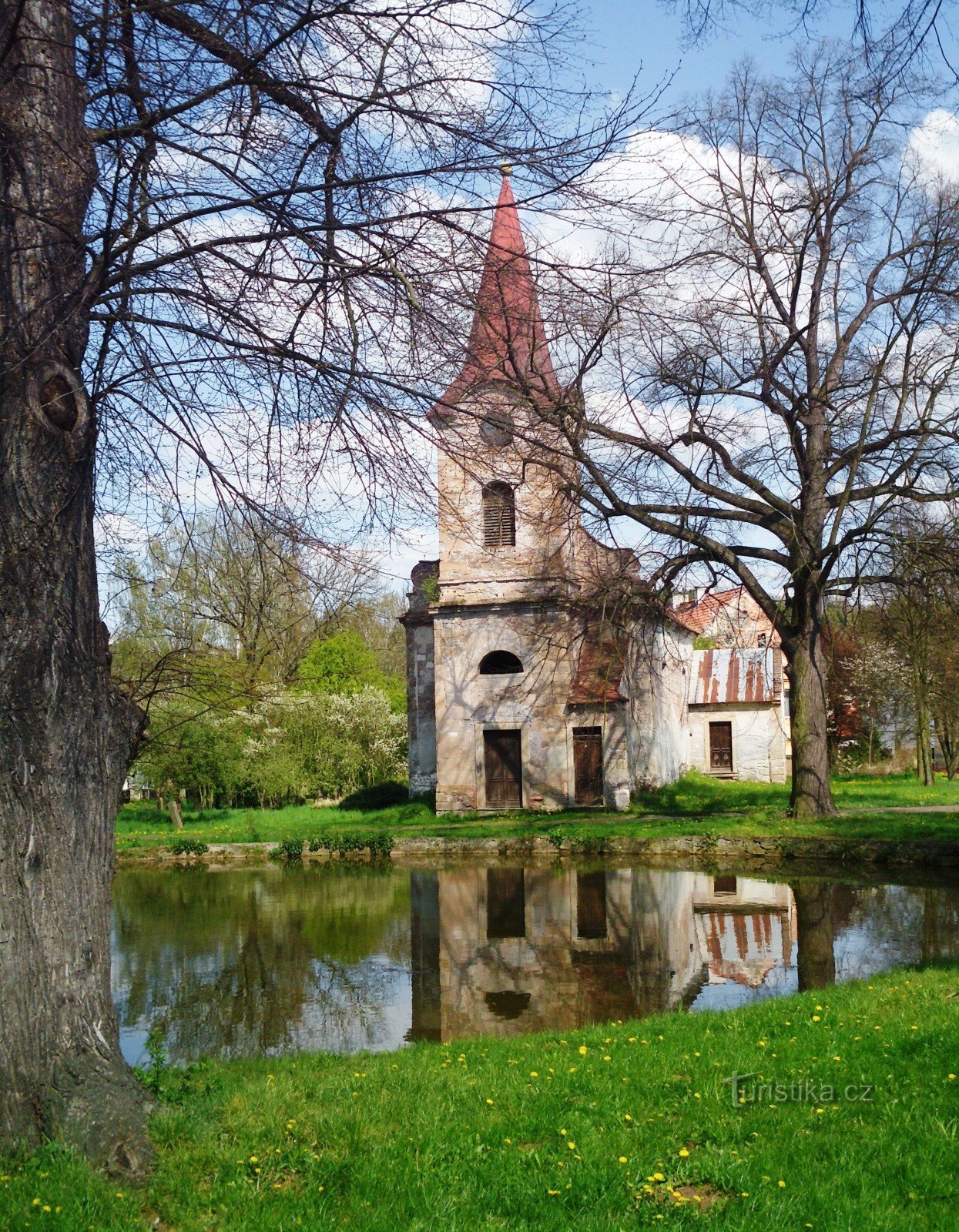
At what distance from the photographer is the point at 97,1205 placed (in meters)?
4.17

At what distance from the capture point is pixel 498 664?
103 ft

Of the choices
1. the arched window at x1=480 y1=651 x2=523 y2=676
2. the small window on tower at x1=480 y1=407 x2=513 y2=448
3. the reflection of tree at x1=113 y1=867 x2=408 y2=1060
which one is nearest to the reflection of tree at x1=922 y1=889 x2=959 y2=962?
the reflection of tree at x1=113 y1=867 x2=408 y2=1060

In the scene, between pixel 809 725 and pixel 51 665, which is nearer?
pixel 51 665

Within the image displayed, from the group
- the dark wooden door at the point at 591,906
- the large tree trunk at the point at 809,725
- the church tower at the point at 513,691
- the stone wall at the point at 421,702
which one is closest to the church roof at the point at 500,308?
the dark wooden door at the point at 591,906

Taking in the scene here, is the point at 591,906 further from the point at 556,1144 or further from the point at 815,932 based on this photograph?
the point at 556,1144

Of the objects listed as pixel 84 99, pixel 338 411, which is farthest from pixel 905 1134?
pixel 84 99

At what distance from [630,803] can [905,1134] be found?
1007 inches

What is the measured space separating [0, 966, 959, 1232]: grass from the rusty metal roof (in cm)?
3505

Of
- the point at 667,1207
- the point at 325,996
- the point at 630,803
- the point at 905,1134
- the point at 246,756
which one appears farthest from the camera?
the point at 246,756

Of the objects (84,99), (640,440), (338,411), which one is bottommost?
(338,411)

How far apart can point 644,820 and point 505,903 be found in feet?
31.3

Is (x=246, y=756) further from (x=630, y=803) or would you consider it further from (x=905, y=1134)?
(x=905, y=1134)

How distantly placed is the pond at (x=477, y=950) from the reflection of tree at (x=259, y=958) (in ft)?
0.11

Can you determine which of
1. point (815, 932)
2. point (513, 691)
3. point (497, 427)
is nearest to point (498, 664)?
point (513, 691)
